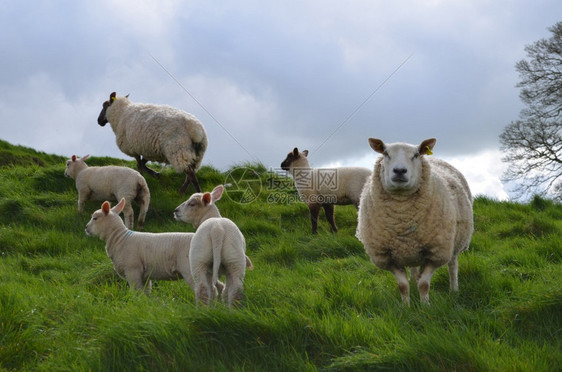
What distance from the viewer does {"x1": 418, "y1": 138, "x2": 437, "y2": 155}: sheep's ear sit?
17.2ft

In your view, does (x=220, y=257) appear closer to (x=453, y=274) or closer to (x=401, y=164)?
(x=401, y=164)

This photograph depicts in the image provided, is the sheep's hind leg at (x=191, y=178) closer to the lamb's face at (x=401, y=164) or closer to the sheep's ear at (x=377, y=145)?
the sheep's ear at (x=377, y=145)

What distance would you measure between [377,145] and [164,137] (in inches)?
280

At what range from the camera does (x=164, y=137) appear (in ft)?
37.6

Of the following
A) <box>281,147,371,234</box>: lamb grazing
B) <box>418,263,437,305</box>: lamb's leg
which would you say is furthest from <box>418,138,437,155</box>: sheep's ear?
<box>281,147,371,234</box>: lamb grazing

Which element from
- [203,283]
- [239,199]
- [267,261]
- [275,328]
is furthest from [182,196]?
[275,328]

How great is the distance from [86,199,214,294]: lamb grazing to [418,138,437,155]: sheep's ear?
267cm

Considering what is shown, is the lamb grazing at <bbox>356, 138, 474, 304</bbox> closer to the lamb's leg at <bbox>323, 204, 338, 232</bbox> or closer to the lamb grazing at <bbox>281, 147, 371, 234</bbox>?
the lamb grazing at <bbox>281, 147, 371, 234</bbox>

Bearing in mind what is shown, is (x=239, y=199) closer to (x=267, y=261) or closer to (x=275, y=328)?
(x=267, y=261)

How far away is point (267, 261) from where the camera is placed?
25.9 ft

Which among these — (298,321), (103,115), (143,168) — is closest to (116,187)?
(143,168)

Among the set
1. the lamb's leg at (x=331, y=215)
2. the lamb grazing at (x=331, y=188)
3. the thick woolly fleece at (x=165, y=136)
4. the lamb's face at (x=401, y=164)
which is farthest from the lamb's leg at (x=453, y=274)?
the thick woolly fleece at (x=165, y=136)

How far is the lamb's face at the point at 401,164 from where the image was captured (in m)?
4.91

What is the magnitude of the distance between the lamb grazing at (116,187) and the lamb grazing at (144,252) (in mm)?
3047
